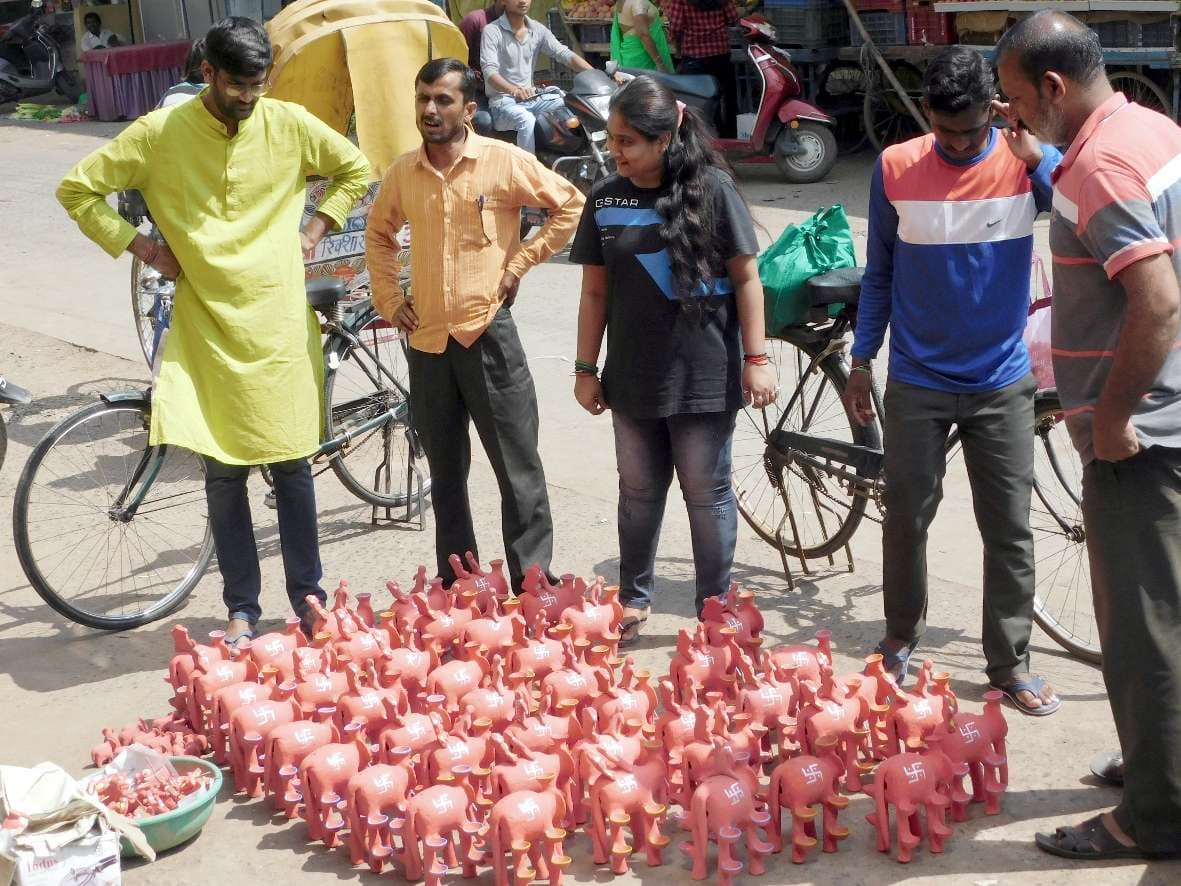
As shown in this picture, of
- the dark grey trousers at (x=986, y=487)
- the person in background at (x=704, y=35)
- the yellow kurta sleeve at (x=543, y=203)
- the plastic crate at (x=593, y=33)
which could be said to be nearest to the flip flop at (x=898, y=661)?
the dark grey trousers at (x=986, y=487)

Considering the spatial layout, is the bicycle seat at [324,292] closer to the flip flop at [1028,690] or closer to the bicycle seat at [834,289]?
the bicycle seat at [834,289]

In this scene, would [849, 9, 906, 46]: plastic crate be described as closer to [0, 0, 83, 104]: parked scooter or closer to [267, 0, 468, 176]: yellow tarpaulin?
[267, 0, 468, 176]: yellow tarpaulin

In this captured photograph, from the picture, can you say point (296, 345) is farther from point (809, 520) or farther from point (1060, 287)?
point (1060, 287)

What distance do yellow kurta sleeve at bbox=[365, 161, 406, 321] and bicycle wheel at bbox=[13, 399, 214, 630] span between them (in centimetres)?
94

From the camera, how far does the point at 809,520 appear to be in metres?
5.82

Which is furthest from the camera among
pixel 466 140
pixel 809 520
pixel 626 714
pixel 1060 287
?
pixel 809 520

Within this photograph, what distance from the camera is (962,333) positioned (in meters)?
4.08

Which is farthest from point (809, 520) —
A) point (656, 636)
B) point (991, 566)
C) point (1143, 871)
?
point (1143, 871)

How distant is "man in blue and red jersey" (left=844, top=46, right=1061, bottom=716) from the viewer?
3988mm

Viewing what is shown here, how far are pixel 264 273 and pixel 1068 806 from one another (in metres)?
2.86

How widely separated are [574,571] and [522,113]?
253 inches

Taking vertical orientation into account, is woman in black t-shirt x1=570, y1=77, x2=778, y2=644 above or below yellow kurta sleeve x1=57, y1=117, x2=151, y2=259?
below

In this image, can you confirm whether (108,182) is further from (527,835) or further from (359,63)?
(527,835)

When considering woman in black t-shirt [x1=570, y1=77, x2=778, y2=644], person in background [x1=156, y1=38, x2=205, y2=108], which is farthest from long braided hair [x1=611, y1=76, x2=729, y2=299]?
person in background [x1=156, y1=38, x2=205, y2=108]
